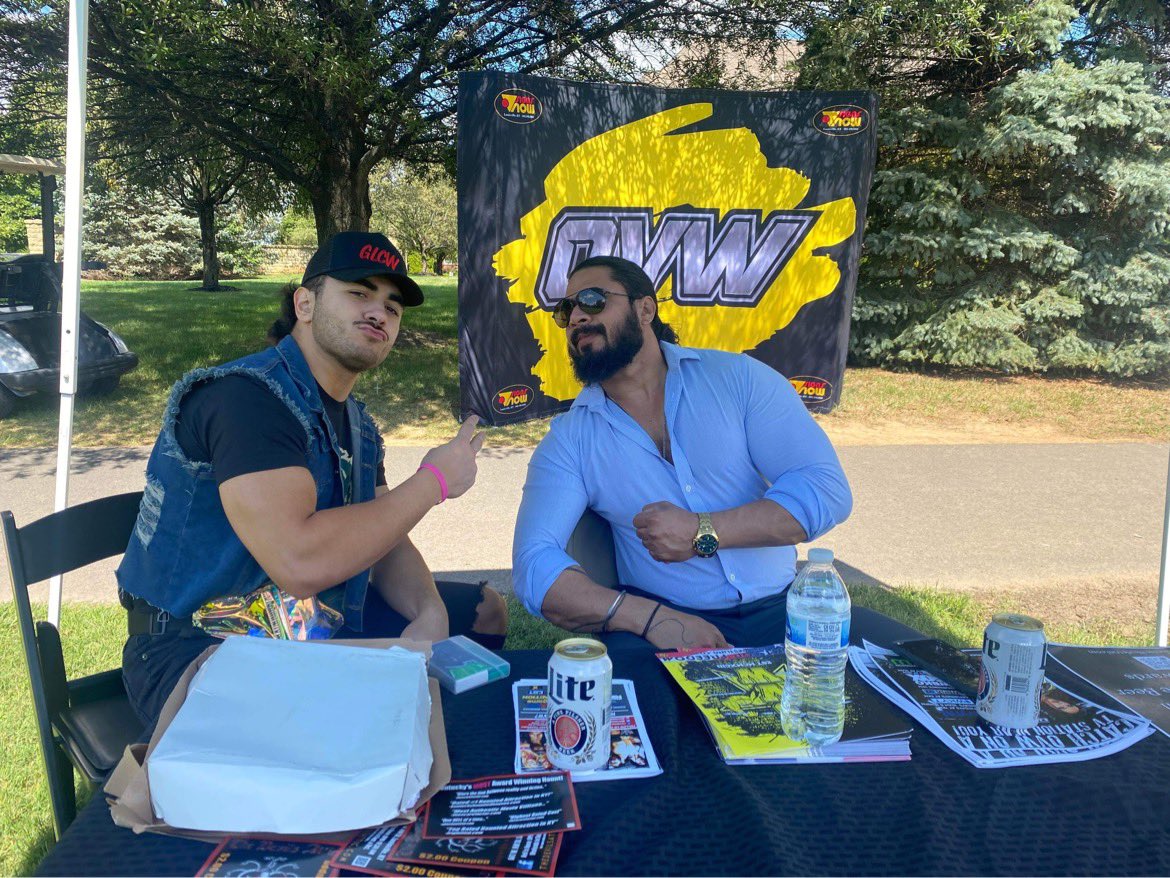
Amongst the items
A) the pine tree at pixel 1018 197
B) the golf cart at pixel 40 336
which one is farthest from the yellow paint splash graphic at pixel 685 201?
the golf cart at pixel 40 336

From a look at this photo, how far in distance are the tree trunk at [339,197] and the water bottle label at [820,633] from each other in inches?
374

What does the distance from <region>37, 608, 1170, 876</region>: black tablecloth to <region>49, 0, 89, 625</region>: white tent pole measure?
1.88 metres

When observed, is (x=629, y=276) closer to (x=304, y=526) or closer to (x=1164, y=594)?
(x=304, y=526)

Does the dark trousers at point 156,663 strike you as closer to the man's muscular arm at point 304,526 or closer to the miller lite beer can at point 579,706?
the man's muscular arm at point 304,526

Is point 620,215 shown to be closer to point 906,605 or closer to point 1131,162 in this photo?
point 906,605

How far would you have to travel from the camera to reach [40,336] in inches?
315

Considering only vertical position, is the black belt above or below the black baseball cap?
below

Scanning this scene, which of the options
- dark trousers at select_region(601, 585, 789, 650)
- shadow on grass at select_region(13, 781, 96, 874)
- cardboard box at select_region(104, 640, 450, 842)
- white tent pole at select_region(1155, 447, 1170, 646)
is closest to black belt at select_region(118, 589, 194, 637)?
shadow on grass at select_region(13, 781, 96, 874)

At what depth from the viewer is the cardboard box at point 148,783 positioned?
1.11 metres

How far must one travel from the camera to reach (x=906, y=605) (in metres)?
4.11

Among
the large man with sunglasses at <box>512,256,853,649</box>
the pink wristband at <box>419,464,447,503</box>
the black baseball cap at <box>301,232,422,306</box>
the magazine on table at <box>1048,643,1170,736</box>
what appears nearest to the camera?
the magazine on table at <box>1048,643,1170,736</box>

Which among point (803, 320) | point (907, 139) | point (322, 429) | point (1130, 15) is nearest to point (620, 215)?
point (803, 320)

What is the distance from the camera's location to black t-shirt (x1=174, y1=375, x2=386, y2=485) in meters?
1.76

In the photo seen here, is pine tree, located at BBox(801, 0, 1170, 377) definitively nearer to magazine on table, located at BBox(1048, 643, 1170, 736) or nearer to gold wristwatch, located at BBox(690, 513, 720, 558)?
gold wristwatch, located at BBox(690, 513, 720, 558)
